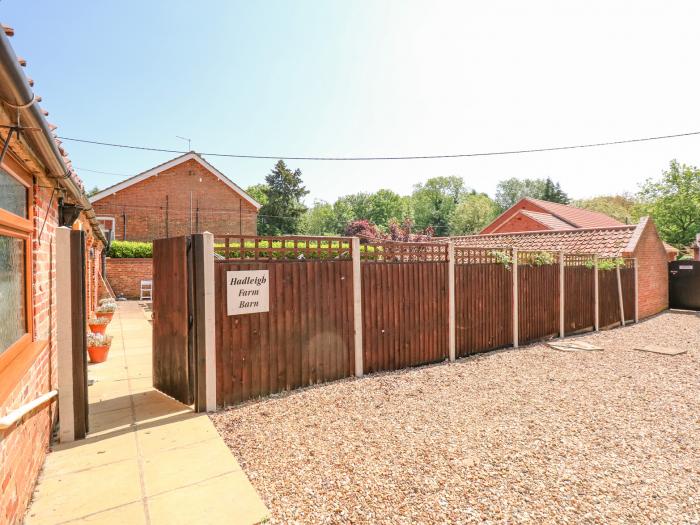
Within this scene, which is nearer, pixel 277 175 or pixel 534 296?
pixel 534 296

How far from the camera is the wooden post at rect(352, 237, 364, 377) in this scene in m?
5.73

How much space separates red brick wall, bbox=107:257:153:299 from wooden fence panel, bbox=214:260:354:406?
13525 millimetres

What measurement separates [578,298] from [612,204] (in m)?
51.2

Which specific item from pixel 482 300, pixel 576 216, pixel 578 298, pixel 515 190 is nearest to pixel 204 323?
pixel 482 300

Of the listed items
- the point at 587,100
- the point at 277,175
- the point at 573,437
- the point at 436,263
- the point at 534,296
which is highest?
the point at 277,175

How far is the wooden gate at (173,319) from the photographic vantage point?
15.0ft

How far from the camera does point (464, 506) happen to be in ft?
8.77

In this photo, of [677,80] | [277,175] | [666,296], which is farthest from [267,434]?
[277,175]

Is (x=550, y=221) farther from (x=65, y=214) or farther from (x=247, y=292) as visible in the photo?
(x=65, y=214)

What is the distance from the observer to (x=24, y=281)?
3.01 m

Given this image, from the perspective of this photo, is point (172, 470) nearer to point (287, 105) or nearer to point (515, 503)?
point (515, 503)

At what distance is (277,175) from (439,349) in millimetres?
38995

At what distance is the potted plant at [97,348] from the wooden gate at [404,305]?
4627 mm

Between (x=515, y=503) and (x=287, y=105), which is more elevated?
(x=287, y=105)
